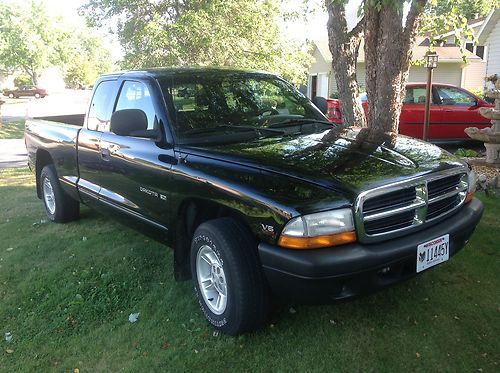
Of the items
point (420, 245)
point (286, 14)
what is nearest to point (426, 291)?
point (420, 245)

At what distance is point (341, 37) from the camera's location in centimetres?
679

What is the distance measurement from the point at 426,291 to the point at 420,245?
0.95 metres

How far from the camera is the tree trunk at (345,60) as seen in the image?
6770 millimetres

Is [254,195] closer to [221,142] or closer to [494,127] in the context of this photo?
[221,142]

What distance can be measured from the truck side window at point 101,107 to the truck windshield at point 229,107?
0.92m

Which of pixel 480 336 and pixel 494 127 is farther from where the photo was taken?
pixel 494 127

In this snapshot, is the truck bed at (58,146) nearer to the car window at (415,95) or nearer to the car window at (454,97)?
the car window at (415,95)

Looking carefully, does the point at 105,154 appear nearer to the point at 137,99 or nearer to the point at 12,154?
the point at 137,99

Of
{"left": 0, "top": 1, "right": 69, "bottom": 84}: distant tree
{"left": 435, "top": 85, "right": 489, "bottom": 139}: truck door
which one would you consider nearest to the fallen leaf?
{"left": 435, "top": 85, "right": 489, "bottom": 139}: truck door

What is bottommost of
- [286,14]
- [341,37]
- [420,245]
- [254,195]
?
[420,245]

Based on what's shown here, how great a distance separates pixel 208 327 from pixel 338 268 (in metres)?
1.22

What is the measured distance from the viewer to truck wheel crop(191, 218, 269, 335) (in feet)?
9.37

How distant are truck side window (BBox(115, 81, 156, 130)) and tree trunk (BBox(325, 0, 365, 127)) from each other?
11.6 feet

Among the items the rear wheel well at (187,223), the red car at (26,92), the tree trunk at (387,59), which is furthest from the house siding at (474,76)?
the red car at (26,92)
